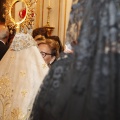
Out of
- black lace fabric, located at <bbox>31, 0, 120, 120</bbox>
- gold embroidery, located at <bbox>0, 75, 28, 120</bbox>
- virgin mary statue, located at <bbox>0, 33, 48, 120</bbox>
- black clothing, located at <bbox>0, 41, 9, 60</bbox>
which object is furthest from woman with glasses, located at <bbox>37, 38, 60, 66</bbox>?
black lace fabric, located at <bbox>31, 0, 120, 120</bbox>

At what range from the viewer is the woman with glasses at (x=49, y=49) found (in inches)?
103

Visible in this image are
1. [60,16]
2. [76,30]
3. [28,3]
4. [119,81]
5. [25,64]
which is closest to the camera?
[119,81]

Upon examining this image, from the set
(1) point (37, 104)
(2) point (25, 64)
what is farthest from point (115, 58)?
(2) point (25, 64)

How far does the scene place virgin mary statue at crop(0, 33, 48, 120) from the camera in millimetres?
2098

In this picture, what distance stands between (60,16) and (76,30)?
3.57m

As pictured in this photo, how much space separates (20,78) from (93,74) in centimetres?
130

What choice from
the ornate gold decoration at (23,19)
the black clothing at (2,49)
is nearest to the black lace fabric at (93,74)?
the ornate gold decoration at (23,19)

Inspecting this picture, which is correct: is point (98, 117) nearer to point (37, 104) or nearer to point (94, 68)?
point (94, 68)

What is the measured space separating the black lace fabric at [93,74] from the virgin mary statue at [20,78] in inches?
43.3

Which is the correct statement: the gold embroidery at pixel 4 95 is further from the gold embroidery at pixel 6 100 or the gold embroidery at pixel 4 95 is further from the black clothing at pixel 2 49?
the black clothing at pixel 2 49

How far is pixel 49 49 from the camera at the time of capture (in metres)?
2.64

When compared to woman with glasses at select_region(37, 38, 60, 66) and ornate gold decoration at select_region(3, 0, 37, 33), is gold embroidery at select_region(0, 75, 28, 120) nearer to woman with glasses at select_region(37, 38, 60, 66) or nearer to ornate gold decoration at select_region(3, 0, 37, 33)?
woman with glasses at select_region(37, 38, 60, 66)

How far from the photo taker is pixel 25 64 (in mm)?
2174

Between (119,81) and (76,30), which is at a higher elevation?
(76,30)
